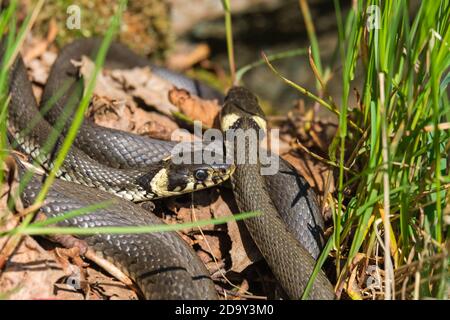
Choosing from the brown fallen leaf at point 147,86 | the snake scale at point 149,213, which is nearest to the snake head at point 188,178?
the snake scale at point 149,213

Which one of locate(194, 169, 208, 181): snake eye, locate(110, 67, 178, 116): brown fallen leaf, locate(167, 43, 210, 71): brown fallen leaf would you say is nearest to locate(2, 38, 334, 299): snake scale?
locate(194, 169, 208, 181): snake eye

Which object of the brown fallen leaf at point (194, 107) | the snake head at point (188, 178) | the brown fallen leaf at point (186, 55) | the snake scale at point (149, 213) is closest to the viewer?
the snake scale at point (149, 213)

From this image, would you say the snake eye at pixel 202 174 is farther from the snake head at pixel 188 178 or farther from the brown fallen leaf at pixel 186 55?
the brown fallen leaf at pixel 186 55

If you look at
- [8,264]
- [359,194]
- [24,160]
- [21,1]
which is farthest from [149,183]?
[21,1]

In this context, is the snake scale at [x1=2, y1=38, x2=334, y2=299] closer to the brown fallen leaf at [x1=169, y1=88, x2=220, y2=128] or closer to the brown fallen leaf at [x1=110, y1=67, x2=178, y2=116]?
the brown fallen leaf at [x1=169, y1=88, x2=220, y2=128]

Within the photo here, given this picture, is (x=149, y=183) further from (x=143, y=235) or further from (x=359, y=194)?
(x=359, y=194)

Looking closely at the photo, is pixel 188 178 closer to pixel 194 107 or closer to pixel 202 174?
Result: pixel 202 174
